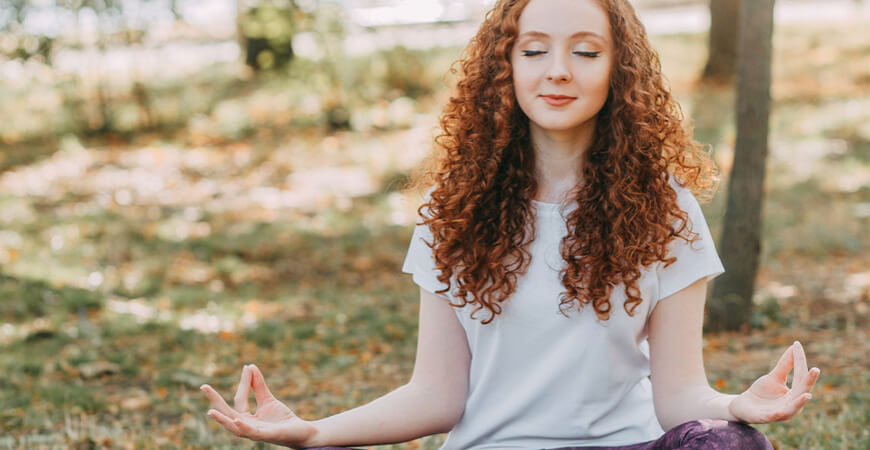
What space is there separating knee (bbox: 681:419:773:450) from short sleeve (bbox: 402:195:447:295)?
0.71 m

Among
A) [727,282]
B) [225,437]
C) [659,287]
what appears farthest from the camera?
[727,282]

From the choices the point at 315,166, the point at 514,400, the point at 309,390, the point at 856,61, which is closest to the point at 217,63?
the point at 315,166

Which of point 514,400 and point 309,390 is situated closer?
point 514,400

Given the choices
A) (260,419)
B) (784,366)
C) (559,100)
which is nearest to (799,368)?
(784,366)

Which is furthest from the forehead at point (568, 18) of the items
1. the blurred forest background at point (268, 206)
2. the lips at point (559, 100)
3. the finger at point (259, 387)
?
the finger at point (259, 387)

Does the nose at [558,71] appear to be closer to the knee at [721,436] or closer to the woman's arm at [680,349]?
the woman's arm at [680,349]

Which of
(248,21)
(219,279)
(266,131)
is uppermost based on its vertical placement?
(248,21)

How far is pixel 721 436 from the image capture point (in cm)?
201

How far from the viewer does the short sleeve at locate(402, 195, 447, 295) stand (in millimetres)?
2449

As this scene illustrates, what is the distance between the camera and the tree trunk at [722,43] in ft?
38.6

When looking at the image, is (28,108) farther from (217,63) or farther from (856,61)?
(856,61)

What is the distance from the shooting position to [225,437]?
12.4ft

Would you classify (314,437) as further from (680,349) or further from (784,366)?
(784,366)

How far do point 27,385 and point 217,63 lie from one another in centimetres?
910
